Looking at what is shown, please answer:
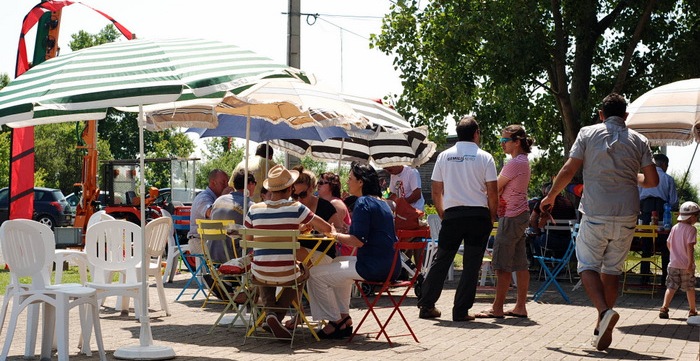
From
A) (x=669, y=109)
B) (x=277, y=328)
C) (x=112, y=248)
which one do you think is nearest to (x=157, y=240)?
(x=112, y=248)

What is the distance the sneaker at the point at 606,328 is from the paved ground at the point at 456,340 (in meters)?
0.09

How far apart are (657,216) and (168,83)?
9.39 m

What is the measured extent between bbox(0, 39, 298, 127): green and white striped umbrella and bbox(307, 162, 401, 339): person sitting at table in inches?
56.6

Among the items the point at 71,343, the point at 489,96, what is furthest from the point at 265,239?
the point at 489,96

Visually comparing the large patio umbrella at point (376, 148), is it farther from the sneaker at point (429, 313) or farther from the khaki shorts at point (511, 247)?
the sneaker at point (429, 313)

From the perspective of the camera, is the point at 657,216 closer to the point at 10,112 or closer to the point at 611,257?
the point at 611,257

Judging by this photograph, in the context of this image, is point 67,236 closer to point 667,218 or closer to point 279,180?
point 667,218

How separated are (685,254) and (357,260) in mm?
3704

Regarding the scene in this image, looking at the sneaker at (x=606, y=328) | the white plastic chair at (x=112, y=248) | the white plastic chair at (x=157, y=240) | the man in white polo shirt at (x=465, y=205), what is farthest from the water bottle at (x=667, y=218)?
the white plastic chair at (x=112, y=248)

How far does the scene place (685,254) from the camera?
35.7 ft

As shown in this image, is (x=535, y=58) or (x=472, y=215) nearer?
(x=472, y=215)

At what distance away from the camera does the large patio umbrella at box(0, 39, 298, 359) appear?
294 inches

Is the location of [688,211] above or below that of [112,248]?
above

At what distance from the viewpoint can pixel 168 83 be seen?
7508 millimetres
